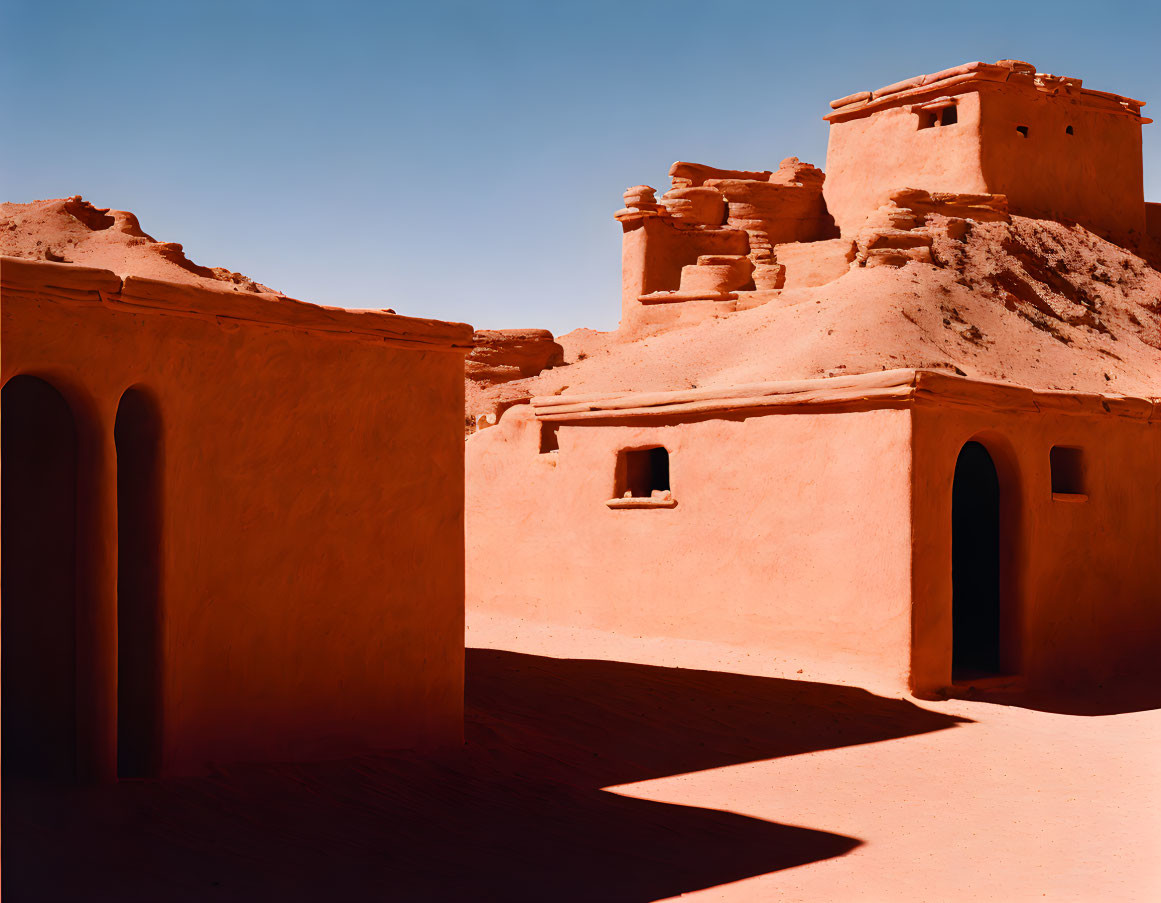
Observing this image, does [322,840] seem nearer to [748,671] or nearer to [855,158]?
[748,671]

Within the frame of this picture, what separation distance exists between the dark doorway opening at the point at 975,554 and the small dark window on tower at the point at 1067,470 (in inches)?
23.6

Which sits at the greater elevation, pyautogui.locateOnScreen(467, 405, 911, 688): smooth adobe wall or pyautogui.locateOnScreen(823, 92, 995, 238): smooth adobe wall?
pyautogui.locateOnScreen(823, 92, 995, 238): smooth adobe wall

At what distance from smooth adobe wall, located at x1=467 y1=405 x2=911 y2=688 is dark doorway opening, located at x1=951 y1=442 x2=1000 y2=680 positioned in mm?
2162

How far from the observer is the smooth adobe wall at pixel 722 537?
9.44 meters

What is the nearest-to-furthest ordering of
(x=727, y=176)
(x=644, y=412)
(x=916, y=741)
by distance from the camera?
1. (x=916, y=741)
2. (x=644, y=412)
3. (x=727, y=176)

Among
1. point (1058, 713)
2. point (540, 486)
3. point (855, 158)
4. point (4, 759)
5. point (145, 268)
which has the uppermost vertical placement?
point (855, 158)

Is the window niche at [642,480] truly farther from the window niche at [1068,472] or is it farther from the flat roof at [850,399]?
the window niche at [1068,472]

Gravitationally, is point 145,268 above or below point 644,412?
above

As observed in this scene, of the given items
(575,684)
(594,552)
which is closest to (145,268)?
(594,552)

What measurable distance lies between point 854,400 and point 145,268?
34.9 ft

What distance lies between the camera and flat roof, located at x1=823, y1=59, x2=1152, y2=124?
2827cm

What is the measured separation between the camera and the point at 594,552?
1203cm

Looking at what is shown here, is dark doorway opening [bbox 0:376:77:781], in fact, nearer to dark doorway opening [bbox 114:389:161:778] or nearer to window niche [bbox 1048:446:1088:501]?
dark doorway opening [bbox 114:389:161:778]

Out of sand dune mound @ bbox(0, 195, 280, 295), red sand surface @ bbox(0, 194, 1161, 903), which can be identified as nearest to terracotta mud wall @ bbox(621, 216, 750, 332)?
sand dune mound @ bbox(0, 195, 280, 295)
